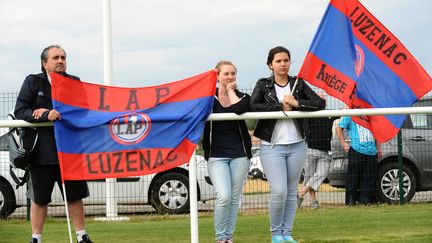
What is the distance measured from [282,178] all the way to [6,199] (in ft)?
23.5

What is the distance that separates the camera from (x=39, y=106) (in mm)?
8906

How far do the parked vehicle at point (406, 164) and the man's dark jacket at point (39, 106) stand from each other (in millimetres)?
7990

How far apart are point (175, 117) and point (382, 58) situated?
262 centimetres

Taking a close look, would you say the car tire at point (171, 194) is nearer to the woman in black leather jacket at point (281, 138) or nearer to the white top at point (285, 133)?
the woman in black leather jacket at point (281, 138)

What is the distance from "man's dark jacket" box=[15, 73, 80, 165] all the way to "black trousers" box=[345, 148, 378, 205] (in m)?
7.77

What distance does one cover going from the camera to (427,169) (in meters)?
16.0

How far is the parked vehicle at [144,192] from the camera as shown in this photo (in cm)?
1476

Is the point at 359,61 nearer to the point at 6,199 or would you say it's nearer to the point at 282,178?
the point at 282,178

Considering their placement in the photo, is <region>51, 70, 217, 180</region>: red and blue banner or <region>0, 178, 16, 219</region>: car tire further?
<region>0, 178, 16, 219</region>: car tire

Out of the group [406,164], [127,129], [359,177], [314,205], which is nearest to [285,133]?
[127,129]

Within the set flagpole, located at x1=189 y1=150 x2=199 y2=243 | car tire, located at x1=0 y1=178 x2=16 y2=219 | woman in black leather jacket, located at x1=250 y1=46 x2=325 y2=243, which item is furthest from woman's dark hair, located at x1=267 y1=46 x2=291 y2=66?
car tire, located at x1=0 y1=178 x2=16 y2=219

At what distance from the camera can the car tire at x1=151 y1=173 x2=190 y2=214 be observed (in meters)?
14.7

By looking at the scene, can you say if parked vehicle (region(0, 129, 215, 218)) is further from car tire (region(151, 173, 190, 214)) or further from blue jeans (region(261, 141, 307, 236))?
blue jeans (region(261, 141, 307, 236))

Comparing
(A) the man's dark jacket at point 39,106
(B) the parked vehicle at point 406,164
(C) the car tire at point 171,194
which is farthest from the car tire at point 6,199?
(A) the man's dark jacket at point 39,106
